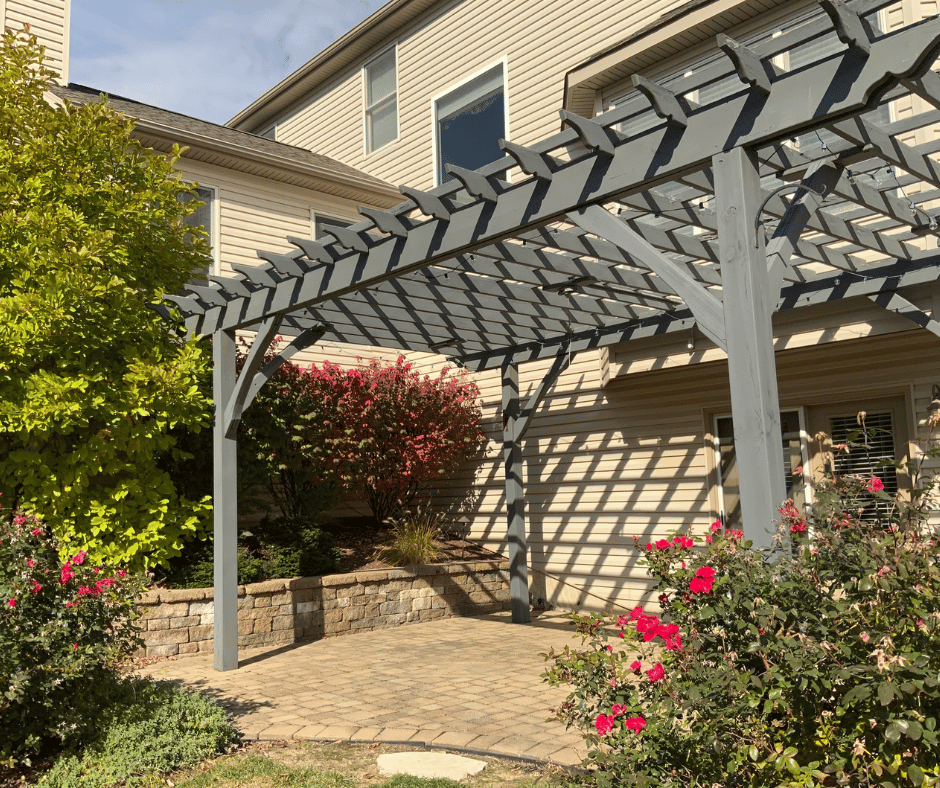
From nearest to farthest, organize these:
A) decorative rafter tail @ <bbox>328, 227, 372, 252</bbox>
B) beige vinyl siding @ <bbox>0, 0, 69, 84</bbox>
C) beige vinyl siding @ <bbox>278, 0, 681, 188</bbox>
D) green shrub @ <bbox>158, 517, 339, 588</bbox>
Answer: decorative rafter tail @ <bbox>328, 227, 372, 252</bbox>
green shrub @ <bbox>158, 517, 339, 588</bbox>
beige vinyl siding @ <bbox>278, 0, 681, 188</bbox>
beige vinyl siding @ <bbox>0, 0, 69, 84</bbox>

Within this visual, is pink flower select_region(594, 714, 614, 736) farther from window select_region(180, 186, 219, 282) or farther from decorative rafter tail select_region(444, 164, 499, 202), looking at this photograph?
window select_region(180, 186, 219, 282)

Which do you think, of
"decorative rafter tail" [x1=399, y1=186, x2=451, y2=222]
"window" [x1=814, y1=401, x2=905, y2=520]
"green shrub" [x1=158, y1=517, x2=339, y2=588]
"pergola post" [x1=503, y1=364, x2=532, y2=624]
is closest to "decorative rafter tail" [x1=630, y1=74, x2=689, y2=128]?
"decorative rafter tail" [x1=399, y1=186, x2=451, y2=222]

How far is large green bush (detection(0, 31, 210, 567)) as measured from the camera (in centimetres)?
714

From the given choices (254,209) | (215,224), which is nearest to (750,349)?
(215,224)

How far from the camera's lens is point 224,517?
7449mm

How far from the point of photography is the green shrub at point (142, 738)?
420 centimetres

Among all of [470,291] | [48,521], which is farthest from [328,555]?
[470,291]

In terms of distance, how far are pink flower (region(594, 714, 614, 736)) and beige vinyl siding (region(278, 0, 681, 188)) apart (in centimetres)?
876

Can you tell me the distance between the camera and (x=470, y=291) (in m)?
7.29

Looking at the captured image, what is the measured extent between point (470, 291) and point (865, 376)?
360cm

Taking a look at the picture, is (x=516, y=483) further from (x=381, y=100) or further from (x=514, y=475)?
(x=381, y=100)

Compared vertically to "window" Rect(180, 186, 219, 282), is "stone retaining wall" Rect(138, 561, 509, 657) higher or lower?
lower

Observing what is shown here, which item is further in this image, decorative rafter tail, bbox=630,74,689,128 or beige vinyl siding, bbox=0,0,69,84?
beige vinyl siding, bbox=0,0,69,84

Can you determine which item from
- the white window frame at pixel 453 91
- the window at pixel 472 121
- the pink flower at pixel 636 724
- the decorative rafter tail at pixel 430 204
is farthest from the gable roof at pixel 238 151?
the pink flower at pixel 636 724
